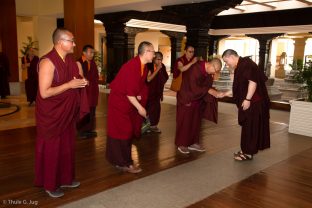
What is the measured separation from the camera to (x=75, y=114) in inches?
114

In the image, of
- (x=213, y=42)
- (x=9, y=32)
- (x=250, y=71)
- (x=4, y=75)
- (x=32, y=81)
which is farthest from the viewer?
(x=213, y=42)

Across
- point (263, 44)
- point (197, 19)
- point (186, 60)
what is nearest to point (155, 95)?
point (186, 60)

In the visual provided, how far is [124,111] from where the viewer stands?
10.7 ft

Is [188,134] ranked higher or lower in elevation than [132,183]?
higher

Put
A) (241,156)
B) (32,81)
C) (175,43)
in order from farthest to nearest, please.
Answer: (175,43), (32,81), (241,156)

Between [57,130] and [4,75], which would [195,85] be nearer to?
[57,130]

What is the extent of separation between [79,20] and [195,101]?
130 inches

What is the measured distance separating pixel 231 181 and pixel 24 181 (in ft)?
7.26

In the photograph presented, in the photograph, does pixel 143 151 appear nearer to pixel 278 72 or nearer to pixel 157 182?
pixel 157 182

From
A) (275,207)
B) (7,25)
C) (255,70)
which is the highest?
(7,25)

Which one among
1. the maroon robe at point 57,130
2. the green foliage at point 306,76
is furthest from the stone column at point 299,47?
the maroon robe at point 57,130

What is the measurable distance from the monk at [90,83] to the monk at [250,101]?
197 cm

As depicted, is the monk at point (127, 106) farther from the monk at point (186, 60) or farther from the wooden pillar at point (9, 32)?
the wooden pillar at point (9, 32)

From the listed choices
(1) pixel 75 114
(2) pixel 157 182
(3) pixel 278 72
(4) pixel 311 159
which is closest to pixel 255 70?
(4) pixel 311 159
